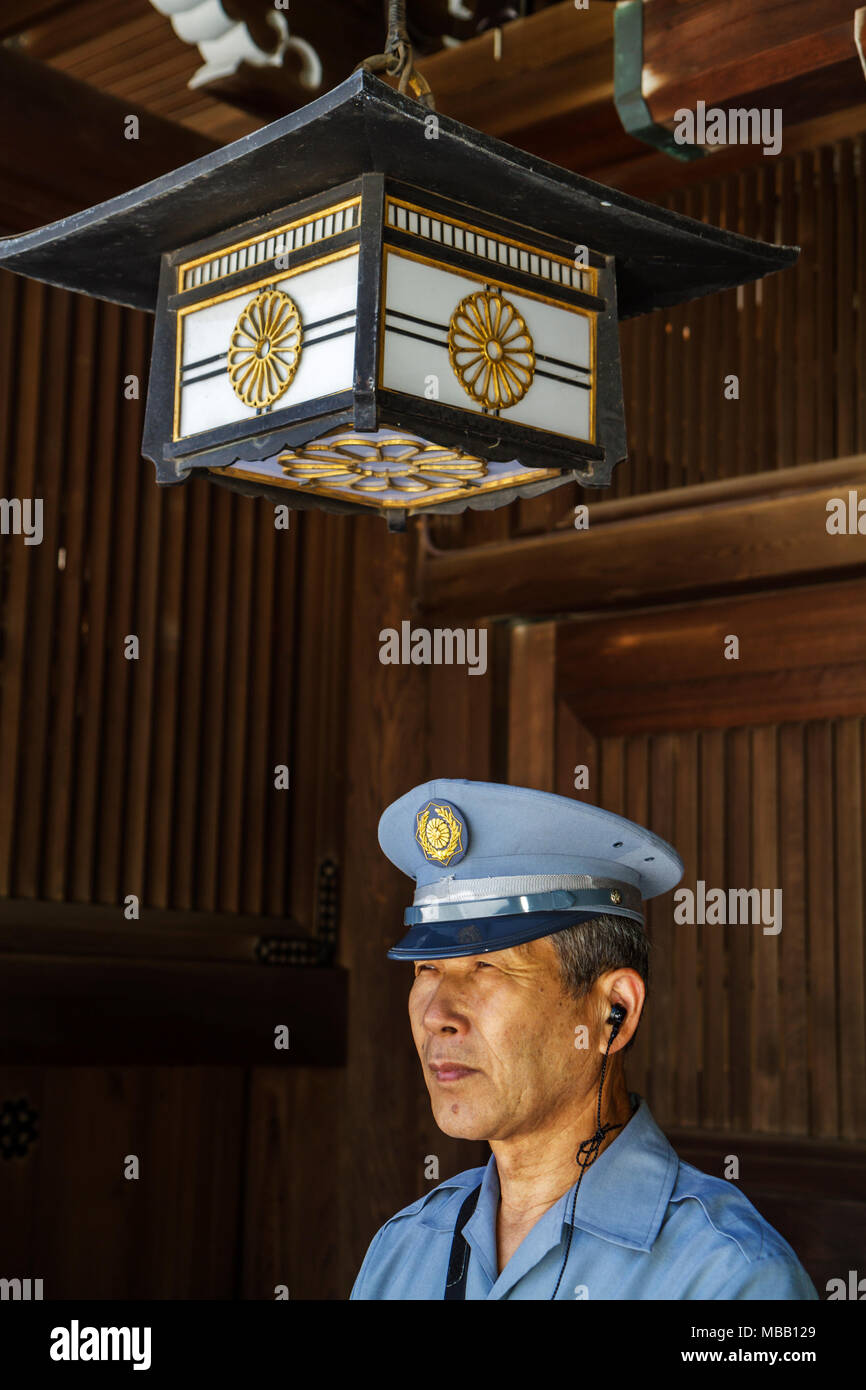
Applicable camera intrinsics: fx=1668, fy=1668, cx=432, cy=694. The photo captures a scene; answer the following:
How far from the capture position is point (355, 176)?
204cm

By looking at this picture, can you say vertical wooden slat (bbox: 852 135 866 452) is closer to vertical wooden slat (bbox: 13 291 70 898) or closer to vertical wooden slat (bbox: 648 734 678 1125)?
vertical wooden slat (bbox: 648 734 678 1125)

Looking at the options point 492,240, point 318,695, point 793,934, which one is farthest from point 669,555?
point 492,240

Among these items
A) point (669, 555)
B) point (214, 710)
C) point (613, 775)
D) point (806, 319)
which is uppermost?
point (806, 319)

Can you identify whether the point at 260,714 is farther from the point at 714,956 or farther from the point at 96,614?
the point at 714,956

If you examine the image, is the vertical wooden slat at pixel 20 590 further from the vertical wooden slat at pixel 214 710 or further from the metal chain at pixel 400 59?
the metal chain at pixel 400 59

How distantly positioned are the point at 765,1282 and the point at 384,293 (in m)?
1.20

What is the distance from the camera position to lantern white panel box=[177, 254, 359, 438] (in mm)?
2010

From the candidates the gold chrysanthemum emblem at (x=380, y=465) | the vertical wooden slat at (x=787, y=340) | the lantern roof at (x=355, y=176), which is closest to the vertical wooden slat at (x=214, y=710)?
the vertical wooden slat at (x=787, y=340)

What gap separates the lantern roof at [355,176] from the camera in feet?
6.39

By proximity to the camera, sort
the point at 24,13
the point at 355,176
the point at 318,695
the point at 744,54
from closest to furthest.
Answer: the point at 355,176, the point at 744,54, the point at 24,13, the point at 318,695
